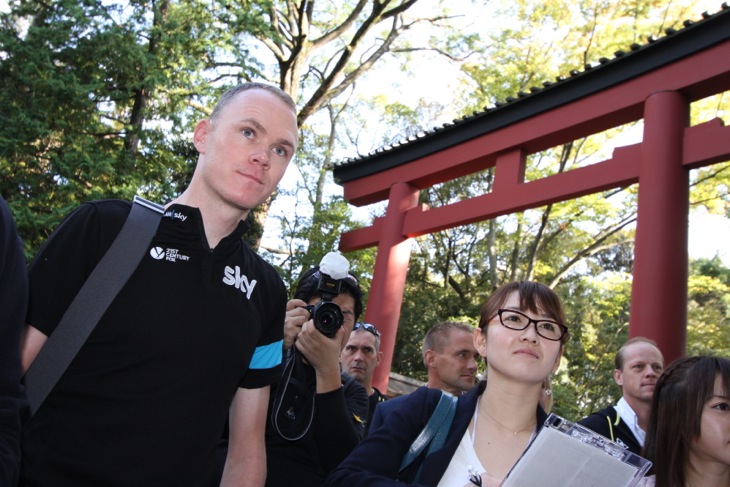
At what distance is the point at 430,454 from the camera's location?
1791 millimetres

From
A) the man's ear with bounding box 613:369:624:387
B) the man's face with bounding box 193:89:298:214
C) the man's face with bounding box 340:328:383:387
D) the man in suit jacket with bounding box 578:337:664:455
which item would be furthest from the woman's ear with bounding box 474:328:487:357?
the man's ear with bounding box 613:369:624:387

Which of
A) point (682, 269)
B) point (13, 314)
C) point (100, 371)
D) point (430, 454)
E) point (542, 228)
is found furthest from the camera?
point (542, 228)

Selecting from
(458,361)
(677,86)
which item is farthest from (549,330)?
(677,86)

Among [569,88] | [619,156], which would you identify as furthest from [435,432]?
[569,88]

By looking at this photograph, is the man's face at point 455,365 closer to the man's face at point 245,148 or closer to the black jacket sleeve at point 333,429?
the black jacket sleeve at point 333,429

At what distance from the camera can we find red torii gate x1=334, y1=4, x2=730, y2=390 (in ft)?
19.8

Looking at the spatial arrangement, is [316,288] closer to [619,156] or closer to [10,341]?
[10,341]

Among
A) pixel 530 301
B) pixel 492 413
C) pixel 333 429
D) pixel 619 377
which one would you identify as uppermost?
pixel 619 377

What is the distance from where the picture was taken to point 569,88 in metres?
7.48

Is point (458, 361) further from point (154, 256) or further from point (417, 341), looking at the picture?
point (417, 341)

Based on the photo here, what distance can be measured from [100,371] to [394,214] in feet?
28.6

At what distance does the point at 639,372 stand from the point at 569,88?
4781 mm

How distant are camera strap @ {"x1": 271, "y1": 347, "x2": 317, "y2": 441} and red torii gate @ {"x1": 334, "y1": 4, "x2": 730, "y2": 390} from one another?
452cm

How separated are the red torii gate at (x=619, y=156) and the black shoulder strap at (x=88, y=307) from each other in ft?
17.8
